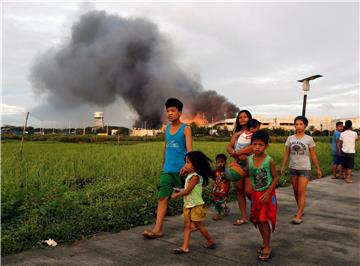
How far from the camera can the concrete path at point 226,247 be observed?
10.7 feet

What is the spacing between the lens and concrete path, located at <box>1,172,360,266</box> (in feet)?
10.7

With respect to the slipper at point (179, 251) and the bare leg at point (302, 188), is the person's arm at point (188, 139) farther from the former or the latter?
the bare leg at point (302, 188)

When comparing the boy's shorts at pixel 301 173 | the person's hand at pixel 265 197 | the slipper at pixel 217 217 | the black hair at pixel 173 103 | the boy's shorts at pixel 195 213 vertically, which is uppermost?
the black hair at pixel 173 103

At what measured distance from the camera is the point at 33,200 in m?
4.66

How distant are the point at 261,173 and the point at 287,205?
250 centimetres

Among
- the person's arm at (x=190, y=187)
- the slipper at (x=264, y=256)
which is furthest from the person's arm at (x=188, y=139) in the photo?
the slipper at (x=264, y=256)

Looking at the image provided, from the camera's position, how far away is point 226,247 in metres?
3.65

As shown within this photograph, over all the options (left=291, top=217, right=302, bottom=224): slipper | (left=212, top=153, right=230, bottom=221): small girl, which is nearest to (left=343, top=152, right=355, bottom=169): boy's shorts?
(left=291, top=217, right=302, bottom=224): slipper

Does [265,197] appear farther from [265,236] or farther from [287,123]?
[287,123]

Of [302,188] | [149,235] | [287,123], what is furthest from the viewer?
[287,123]

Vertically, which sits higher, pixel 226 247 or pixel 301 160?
pixel 301 160

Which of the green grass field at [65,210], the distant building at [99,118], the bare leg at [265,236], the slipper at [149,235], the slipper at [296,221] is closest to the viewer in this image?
the bare leg at [265,236]

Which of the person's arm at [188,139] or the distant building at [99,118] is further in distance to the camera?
the distant building at [99,118]

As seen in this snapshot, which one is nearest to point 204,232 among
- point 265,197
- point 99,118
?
point 265,197
